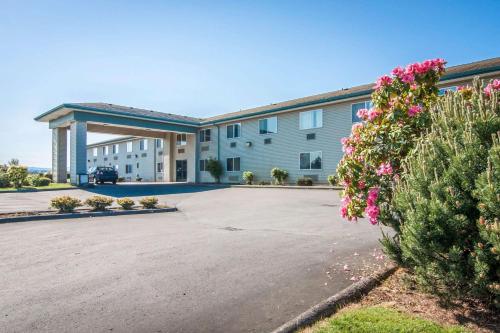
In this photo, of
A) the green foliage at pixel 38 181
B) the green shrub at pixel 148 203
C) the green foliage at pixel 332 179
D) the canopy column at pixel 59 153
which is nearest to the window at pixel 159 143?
the canopy column at pixel 59 153

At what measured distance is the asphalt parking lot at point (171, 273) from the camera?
10.8 ft

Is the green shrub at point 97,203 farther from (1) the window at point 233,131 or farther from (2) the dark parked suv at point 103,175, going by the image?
(1) the window at point 233,131

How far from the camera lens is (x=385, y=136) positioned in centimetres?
452

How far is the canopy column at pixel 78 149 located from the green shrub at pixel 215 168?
36.1ft

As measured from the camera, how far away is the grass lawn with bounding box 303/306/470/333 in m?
2.90

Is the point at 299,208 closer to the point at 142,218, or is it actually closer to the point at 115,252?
the point at 142,218

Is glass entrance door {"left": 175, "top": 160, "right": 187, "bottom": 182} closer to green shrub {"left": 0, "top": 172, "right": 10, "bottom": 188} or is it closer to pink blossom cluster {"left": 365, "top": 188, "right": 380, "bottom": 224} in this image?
green shrub {"left": 0, "top": 172, "right": 10, "bottom": 188}

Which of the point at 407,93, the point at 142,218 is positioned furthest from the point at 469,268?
the point at 142,218

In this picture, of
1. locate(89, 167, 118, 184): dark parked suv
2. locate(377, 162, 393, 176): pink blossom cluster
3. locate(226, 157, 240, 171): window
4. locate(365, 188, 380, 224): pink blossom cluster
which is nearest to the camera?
locate(365, 188, 380, 224): pink blossom cluster

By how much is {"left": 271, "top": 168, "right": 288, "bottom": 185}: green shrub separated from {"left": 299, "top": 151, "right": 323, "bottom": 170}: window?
150 centimetres

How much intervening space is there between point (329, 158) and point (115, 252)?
63.5 ft

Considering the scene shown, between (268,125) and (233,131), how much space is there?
4310 mm

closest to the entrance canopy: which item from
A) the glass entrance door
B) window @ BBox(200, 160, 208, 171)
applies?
window @ BBox(200, 160, 208, 171)

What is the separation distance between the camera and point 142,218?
10.5 metres
